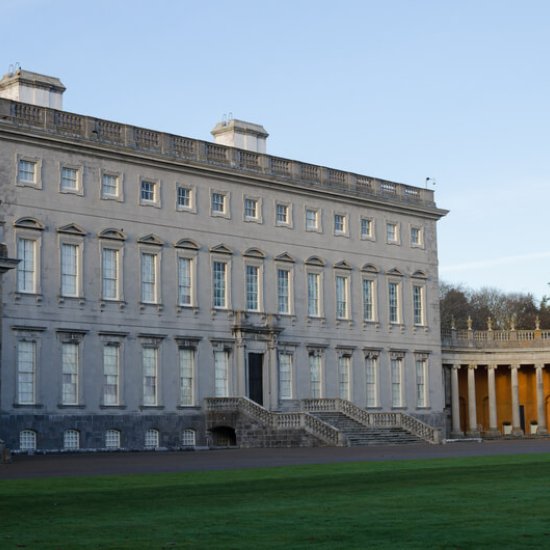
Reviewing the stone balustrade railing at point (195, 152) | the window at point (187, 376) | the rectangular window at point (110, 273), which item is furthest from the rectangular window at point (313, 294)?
the rectangular window at point (110, 273)

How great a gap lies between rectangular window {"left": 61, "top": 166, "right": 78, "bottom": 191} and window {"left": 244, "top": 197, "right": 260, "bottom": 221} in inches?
374

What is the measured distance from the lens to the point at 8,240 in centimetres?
4491

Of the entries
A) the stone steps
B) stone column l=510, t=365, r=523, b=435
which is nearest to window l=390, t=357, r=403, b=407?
the stone steps

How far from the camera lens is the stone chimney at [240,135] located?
58.2 meters

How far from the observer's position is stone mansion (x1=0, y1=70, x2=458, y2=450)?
46000mm

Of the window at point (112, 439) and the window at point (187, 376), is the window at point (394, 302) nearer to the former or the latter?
the window at point (187, 376)

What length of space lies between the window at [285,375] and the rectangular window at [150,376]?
743 centimetres

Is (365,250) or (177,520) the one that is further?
(365,250)

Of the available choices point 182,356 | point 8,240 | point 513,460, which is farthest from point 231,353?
point 513,460

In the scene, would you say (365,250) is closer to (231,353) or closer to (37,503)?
(231,353)

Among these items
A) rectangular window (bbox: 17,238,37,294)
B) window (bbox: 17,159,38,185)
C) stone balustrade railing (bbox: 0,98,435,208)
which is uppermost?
stone balustrade railing (bbox: 0,98,435,208)

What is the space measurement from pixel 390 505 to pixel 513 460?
14.7 metres

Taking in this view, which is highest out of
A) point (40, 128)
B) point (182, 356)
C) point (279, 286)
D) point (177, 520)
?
point (40, 128)

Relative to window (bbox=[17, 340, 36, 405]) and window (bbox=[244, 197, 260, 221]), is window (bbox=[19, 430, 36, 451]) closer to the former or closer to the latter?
window (bbox=[17, 340, 36, 405])
